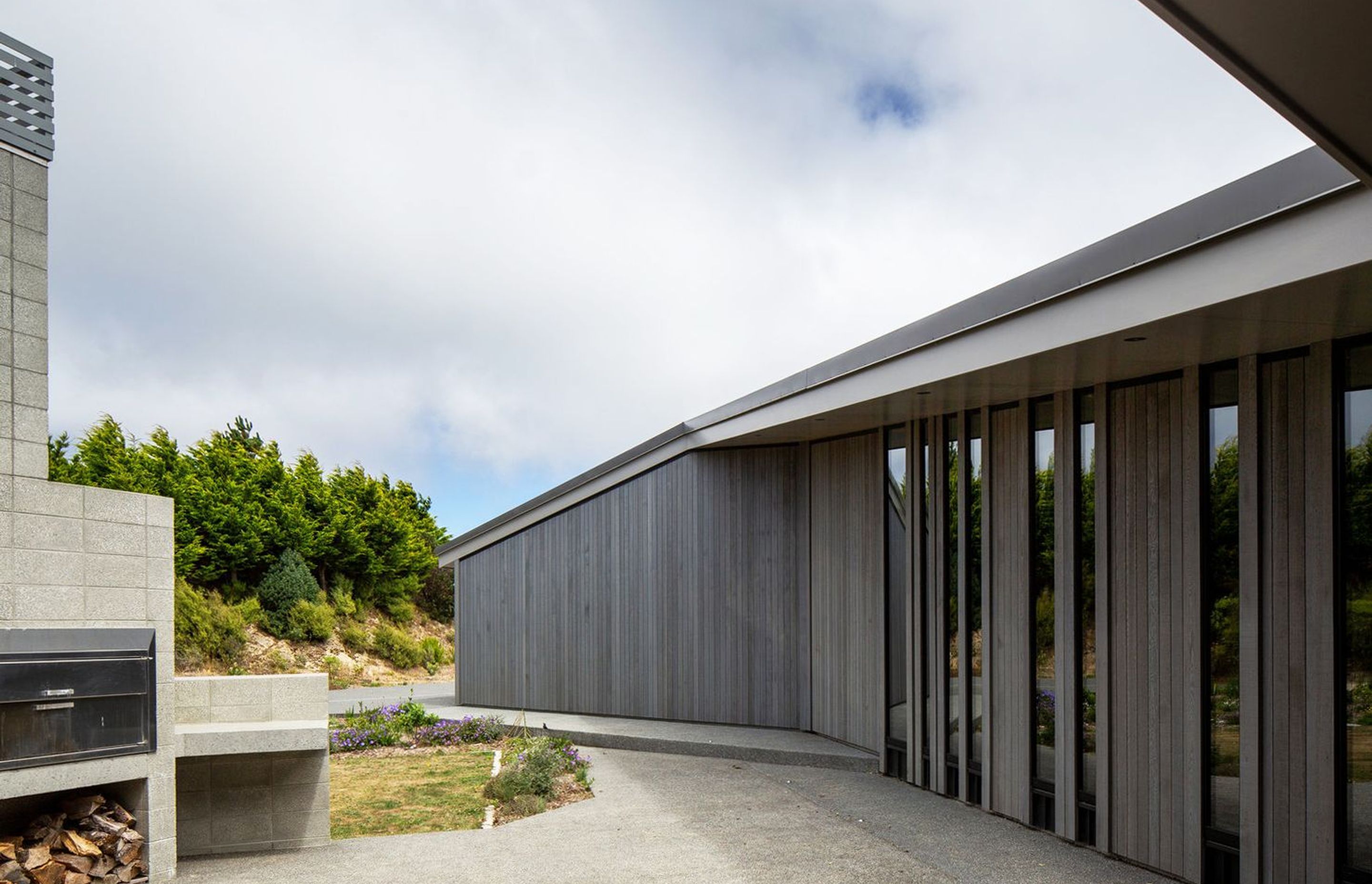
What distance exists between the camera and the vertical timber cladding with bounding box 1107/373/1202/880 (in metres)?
5.76

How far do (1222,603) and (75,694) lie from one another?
6.50m

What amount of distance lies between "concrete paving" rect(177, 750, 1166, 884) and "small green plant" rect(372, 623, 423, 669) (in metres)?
11.1

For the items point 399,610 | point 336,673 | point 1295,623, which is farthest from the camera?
point 399,610

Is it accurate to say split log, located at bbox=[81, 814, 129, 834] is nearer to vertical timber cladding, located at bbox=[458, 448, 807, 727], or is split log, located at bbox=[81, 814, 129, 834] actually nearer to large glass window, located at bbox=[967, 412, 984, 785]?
large glass window, located at bbox=[967, 412, 984, 785]

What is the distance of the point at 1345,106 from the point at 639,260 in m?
16.5

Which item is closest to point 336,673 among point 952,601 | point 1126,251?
point 952,601

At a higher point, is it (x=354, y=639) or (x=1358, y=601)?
(x=1358, y=601)

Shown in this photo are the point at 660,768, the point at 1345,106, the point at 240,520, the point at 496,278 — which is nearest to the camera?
the point at 1345,106

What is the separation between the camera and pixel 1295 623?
5117 mm

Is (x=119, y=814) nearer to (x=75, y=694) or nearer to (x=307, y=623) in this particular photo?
(x=75, y=694)

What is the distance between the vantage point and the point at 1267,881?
519 centimetres

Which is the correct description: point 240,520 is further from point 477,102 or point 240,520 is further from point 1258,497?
point 1258,497

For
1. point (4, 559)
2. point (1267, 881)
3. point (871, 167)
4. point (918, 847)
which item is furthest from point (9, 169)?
point (871, 167)

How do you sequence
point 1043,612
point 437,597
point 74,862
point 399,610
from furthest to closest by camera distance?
1. point 437,597
2. point 399,610
3. point 1043,612
4. point 74,862
